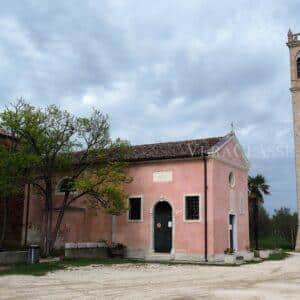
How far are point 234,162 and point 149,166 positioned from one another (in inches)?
210

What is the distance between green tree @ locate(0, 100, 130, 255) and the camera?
21234mm

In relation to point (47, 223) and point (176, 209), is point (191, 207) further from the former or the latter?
point (47, 223)

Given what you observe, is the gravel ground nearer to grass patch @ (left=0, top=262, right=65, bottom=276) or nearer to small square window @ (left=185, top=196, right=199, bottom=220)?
grass patch @ (left=0, top=262, right=65, bottom=276)

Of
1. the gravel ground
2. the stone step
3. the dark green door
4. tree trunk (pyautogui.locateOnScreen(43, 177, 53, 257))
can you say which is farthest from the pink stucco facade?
the gravel ground

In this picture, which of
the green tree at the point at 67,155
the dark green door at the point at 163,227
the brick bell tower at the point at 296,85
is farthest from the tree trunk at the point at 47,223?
the brick bell tower at the point at 296,85

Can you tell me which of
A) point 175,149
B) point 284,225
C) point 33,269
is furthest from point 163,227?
point 284,225

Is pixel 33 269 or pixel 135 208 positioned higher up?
pixel 135 208

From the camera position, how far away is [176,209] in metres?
24.3

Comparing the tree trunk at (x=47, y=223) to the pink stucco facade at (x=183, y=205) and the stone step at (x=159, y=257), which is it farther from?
the stone step at (x=159, y=257)

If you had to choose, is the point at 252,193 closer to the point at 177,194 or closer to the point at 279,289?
the point at 177,194

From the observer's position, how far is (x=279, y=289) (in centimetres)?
1289

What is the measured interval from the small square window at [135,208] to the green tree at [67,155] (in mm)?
1692

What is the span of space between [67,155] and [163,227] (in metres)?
6.61

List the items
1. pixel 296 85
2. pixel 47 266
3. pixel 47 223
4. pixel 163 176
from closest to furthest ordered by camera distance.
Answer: pixel 47 266
pixel 47 223
pixel 163 176
pixel 296 85
